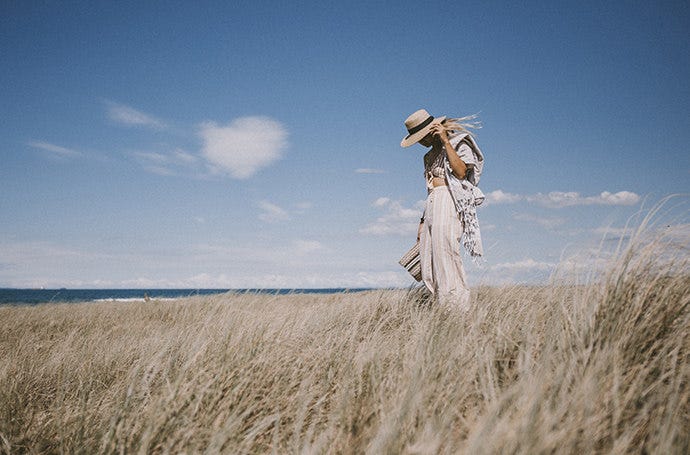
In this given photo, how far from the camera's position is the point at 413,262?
12.6ft

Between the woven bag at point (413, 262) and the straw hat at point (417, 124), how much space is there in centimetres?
114

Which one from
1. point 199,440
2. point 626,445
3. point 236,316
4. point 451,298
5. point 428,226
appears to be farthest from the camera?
point 428,226

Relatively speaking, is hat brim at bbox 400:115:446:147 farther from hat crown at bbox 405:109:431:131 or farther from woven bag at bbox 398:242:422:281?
woven bag at bbox 398:242:422:281

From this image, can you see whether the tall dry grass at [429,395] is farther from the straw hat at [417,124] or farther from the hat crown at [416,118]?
the hat crown at [416,118]

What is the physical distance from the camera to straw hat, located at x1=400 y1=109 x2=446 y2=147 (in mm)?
3329

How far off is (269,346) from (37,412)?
1456mm

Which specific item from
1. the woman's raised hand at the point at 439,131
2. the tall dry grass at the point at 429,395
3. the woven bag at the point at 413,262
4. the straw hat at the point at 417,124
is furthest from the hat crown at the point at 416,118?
the tall dry grass at the point at 429,395

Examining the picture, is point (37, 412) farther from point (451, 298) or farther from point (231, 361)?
point (451, 298)

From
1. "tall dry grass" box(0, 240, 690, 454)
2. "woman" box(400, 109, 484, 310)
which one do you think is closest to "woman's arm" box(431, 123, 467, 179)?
"woman" box(400, 109, 484, 310)

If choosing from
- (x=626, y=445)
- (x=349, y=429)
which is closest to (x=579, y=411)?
(x=626, y=445)

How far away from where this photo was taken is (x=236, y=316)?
2801 mm

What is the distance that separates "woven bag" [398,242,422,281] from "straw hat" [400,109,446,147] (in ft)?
3.75

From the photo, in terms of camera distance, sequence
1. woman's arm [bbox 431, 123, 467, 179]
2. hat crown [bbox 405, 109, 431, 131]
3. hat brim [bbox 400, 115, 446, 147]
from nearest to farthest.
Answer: woman's arm [bbox 431, 123, 467, 179] → hat brim [bbox 400, 115, 446, 147] → hat crown [bbox 405, 109, 431, 131]

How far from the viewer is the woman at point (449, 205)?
3070 millimetres
